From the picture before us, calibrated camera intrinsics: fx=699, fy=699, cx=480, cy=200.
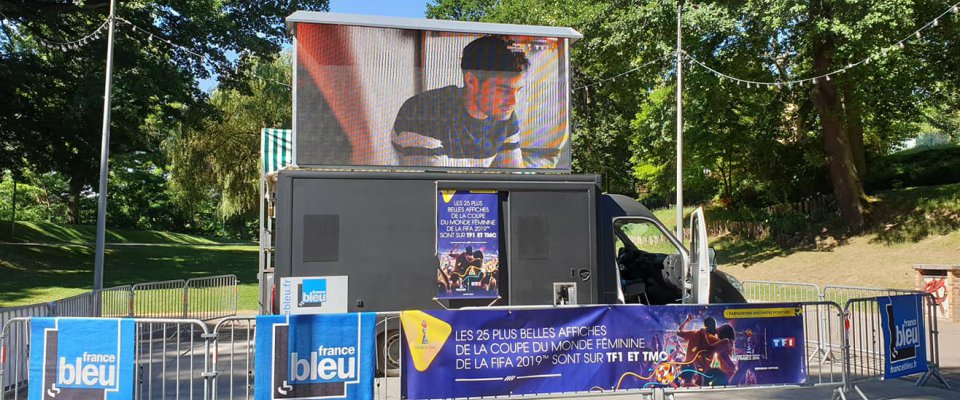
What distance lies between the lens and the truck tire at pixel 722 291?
901 centimetres

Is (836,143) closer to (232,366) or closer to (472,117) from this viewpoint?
(472,117)

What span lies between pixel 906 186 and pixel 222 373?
93.4 feet

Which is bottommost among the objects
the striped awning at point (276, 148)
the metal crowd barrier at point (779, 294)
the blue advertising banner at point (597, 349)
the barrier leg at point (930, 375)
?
the barrier leg at point (930, 375)

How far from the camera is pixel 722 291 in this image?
9.08 m

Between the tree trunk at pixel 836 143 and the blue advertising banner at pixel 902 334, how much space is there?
1760 cm

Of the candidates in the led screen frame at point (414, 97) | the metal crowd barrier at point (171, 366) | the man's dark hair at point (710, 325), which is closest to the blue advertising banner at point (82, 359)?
the metal crowd barrier at point (171, 366)

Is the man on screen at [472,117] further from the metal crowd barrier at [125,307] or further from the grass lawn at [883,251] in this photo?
the grass lawn at [883,251]

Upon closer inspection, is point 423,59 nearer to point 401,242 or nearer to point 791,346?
point 401,242

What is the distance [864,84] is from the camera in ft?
73.0

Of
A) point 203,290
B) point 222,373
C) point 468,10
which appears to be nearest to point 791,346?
point 222,373

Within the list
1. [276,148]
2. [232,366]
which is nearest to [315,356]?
[232,366]

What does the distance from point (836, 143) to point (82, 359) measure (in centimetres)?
2422

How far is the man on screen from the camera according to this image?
315 inches

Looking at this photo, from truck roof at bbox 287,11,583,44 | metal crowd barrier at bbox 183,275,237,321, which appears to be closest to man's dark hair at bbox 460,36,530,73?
truck roof at bbox 287,11,583,44
